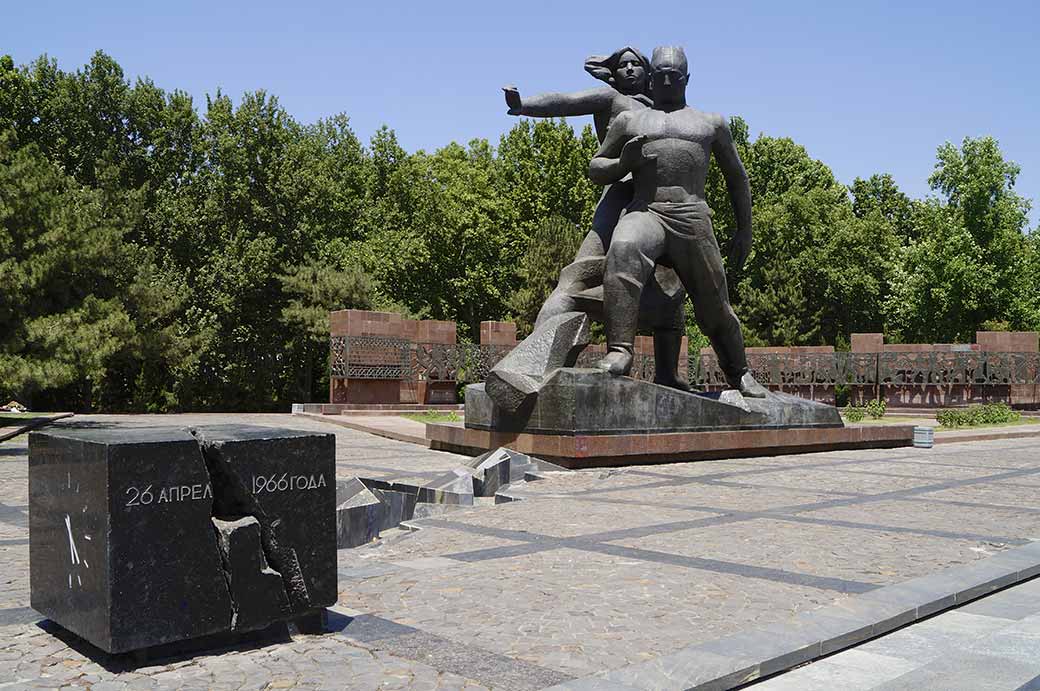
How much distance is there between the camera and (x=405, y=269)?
39938 mm

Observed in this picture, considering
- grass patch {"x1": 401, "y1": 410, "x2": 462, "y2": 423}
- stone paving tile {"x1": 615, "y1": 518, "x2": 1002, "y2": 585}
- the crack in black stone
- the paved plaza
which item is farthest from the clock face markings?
grass patch {"x1": 401, "y1": 410, "x2": 462, "y2": 423}

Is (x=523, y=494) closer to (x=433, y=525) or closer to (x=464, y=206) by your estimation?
(x=433, y=525)

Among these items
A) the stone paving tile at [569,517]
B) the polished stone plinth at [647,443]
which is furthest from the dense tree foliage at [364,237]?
the stone paving tile at [569,517]

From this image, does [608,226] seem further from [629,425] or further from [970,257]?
[970,257]

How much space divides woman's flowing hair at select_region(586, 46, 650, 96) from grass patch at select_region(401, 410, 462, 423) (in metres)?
7.82

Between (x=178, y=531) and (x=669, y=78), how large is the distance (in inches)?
374

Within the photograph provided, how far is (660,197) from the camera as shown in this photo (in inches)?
471

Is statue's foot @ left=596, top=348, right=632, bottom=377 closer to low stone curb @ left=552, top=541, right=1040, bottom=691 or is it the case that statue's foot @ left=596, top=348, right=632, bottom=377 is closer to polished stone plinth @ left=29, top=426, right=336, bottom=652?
low stone curb @ left=552, top=541, right=1040, bottom=691

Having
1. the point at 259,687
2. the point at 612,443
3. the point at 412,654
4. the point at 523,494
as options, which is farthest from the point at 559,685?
the point at 612,443

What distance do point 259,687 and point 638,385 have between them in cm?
865

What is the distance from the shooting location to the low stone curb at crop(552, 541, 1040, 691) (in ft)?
11.8

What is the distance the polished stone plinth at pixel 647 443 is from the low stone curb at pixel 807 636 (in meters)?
5.76

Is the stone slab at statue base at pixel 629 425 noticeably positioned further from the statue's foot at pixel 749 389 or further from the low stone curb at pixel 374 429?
the low stone curb at pixel 374 429

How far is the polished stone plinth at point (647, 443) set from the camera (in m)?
11.1
